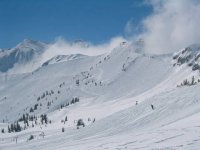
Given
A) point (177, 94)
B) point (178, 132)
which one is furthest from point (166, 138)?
point (177, 94)

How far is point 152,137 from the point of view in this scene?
4978 cm

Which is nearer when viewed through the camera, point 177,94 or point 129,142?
point 129,142

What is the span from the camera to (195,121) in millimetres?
54938

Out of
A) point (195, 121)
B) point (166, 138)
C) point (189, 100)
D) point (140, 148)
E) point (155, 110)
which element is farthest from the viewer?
point (155, 110)

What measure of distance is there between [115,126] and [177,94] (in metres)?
16.6

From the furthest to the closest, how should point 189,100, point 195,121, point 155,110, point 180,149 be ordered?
point 155,110
point 189,100
point 195,121
point 180,149

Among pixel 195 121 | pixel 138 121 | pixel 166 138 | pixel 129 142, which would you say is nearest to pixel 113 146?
pixel 129 142

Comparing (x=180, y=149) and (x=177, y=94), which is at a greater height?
(x=177, y=94)

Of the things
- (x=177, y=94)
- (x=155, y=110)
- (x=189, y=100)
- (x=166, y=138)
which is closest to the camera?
(x=166, y=138)

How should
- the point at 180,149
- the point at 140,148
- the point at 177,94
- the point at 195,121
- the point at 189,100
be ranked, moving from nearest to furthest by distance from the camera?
the point at 180,149
the point at 140,148
the point at 195,121
the point at 189,100
the point at 177,94

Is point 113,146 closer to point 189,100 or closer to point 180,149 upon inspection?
point 180,149

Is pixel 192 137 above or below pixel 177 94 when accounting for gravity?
below

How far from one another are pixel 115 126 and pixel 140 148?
50.0 m

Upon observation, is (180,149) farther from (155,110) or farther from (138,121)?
(155,110)
